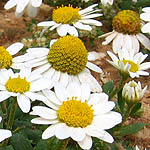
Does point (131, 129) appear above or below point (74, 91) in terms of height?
below

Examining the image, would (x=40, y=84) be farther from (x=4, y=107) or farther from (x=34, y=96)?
(x=4, y=107)

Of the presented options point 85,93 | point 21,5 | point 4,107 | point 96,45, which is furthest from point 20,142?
point 96,45

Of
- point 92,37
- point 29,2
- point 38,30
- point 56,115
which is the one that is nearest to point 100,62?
point 92,37

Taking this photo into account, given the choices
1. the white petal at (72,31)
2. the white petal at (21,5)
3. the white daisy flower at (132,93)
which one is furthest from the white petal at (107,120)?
the white petal at (21,5)

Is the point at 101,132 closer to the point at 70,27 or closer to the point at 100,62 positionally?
the point at 70,27

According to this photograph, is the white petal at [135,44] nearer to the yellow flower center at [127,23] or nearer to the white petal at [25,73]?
the yellow flower center at [127,23]

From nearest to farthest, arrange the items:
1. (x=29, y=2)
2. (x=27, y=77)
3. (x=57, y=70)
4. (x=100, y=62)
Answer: (x=27, y=77) → (x=57, y=70) → (x=29, y=2) → (x=100, y=62)
